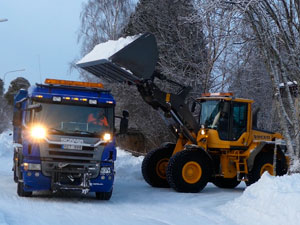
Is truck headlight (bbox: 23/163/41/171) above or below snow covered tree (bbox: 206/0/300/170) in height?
below

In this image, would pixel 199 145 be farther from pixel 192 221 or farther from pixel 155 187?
pixel 192 221

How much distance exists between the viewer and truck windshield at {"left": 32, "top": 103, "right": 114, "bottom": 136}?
35.9 feet

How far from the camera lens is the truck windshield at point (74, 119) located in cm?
1095

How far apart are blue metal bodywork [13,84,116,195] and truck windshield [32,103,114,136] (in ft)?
0.73

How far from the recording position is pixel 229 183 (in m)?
15.9

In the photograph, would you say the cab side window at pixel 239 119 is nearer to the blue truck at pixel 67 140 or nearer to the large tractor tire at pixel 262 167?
the large tractor tire at pixel 262 167

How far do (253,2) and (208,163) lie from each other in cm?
463

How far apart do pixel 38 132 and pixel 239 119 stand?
6215 millimetres

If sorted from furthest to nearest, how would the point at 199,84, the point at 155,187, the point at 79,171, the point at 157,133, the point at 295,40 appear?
the point at 157,133 < the point at 199,84 < the point at 155,187 < the point at 295,40 < the point at 79,171

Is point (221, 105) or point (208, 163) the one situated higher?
point (221, 105)

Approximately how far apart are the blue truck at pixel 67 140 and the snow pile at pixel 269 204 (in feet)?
9.54

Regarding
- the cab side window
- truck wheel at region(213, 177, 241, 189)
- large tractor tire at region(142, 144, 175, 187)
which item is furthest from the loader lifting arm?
truck wheel at region(213, 177, 241, 189)

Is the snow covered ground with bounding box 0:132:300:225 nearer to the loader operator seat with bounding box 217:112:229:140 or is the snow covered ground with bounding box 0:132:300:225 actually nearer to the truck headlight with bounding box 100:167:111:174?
the truck headlight with bounding box 100:167:111:174

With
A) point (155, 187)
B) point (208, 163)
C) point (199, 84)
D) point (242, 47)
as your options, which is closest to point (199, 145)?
point (208, 163)
